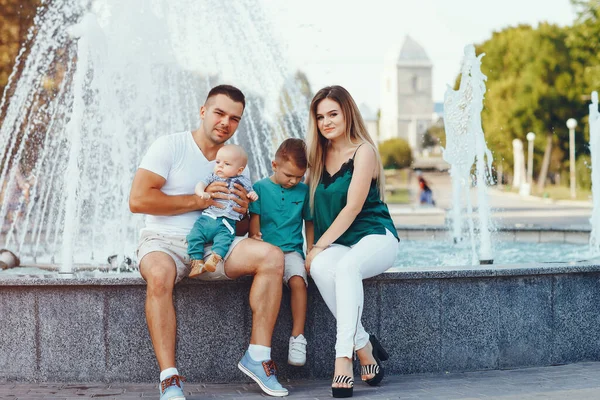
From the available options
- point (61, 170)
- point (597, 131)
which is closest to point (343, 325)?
point (597, 131)

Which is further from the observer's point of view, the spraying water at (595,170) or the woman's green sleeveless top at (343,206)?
the spraying water at (595,170)

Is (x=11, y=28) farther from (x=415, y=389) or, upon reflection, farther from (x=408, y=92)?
(x=408, y=92)

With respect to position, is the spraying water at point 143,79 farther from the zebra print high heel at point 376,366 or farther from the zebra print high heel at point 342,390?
the zebra print high heel at point 342,390

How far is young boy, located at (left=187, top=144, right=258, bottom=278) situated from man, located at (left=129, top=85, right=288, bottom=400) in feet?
0.14

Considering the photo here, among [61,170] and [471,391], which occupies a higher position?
[61,170]

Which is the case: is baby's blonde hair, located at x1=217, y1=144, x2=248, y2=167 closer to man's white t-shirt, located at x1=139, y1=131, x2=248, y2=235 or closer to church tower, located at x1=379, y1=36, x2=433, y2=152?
man's white t-shirt, located at x1=139, y1=131, x2=248, y2=235

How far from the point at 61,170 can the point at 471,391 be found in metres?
13.7

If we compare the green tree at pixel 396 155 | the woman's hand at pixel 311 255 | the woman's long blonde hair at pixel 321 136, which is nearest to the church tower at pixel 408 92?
the green tree at pixel 396 155

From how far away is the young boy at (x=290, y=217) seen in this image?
16.1 feet

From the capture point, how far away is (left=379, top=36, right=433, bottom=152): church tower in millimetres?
131250

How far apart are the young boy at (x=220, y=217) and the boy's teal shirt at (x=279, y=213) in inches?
8.1

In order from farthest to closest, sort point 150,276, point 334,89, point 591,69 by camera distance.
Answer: point 591,69, point 334,89, point 150,276

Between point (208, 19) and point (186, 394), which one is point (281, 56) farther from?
point (186, 394)

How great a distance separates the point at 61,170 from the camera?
17.2 metres
